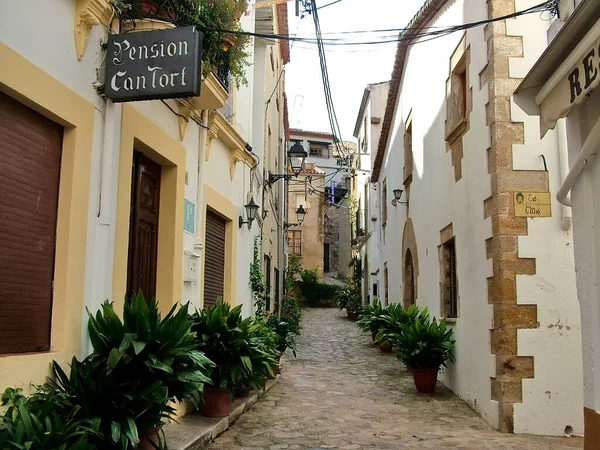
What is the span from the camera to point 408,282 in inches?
512

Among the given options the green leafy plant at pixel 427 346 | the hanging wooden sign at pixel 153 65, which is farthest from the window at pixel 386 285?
the hanging wooden sign at pixel 153 65

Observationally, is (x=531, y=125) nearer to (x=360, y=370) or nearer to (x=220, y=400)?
(x=220, y=400)

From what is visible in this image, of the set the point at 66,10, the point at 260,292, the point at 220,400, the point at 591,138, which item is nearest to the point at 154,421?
the point at 220,400

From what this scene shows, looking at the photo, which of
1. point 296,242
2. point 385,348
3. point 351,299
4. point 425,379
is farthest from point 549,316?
point 296,242

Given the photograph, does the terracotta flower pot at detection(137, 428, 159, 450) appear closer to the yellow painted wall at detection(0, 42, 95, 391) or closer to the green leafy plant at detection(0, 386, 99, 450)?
the green leafy plant at detection(0, 386, 99, 450)

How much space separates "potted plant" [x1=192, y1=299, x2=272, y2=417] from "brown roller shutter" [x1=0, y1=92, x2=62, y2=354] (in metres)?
2.14

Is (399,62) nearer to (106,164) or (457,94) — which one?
(457,94)

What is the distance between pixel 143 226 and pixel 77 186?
161cm

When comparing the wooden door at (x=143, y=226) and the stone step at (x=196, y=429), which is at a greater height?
the wooden door at (x=143, y=226)

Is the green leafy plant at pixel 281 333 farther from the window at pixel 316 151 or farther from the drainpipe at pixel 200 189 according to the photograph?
the window at pixel 316 151

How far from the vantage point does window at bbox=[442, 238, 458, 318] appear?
898 cm

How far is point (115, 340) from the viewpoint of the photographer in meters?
3.96

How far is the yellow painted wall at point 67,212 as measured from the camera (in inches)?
140

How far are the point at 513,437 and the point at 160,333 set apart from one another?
13.1 ft
